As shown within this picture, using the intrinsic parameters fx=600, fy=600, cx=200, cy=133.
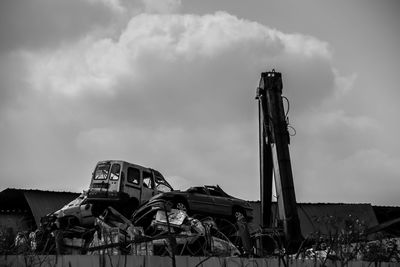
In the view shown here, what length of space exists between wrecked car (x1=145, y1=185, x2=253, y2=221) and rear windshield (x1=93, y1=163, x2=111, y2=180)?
9.03ft

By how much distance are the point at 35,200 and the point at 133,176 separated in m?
11.2

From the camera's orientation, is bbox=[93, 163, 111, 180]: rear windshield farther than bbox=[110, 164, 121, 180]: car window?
Yes

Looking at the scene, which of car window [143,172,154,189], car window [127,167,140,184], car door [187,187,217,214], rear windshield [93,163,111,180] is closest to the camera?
car door [187,187,217,214]

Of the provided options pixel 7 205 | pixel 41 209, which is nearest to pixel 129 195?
pixel 41 209

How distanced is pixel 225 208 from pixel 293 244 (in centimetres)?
649

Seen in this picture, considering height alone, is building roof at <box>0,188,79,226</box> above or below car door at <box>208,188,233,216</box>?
above

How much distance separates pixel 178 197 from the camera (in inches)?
768

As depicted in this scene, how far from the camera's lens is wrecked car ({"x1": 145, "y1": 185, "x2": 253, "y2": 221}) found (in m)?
19.5

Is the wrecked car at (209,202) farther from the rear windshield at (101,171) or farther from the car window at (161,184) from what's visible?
the rear windshield at (101,171)

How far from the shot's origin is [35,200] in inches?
1193

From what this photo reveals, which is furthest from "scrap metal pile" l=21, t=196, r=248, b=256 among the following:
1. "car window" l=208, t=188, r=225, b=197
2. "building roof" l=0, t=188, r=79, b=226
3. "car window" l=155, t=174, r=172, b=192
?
"building roof" l=0, t=188, r=79, b=226

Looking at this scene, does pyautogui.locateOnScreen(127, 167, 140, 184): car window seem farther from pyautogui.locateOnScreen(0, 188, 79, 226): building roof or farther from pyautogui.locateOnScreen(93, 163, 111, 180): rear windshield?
pyautogui.locateOnScreen(0, 188, 79, 226): building roof

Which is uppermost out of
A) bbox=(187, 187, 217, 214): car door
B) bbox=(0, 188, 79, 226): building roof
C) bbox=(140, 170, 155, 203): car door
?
bbox=(0, 188, 79, 226): building roof

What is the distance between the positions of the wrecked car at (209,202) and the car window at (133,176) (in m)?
2.03
